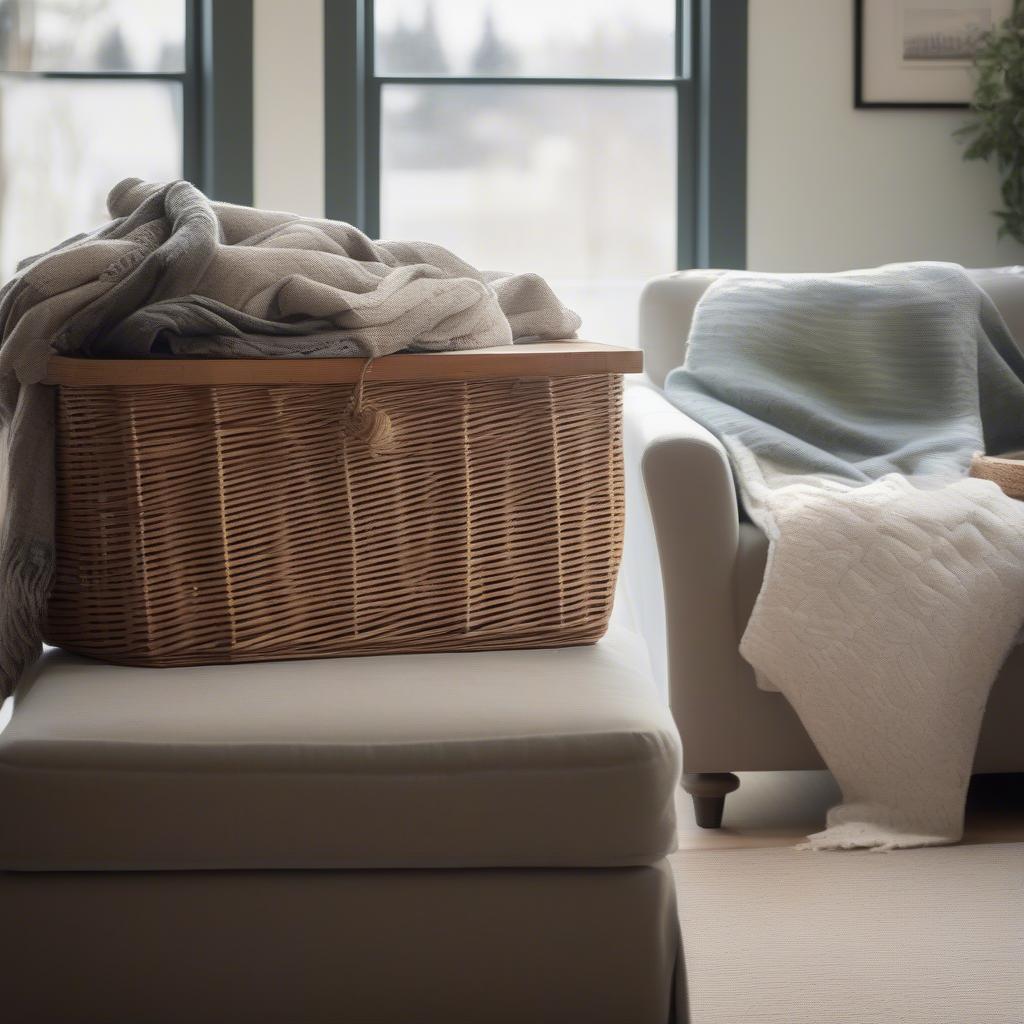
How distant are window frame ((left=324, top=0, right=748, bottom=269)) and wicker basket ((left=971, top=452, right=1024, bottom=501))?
1500 millimetres

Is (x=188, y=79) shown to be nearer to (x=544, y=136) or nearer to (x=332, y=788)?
(x=544, y=136)

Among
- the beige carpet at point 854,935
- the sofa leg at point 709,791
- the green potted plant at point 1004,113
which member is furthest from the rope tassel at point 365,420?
the green potted plant at point 1004,113

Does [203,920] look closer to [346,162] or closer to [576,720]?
[576,720]

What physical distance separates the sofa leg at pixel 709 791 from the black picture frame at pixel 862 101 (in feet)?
7.09

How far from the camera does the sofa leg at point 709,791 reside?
6.95 feet

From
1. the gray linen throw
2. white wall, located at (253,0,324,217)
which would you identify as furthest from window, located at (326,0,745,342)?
the gray linen throw

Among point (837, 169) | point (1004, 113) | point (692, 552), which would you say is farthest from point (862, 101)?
point (692, 552)

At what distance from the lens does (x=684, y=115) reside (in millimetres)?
3670

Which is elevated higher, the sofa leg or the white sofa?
the white sofa

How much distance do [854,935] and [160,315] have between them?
3.72 ft

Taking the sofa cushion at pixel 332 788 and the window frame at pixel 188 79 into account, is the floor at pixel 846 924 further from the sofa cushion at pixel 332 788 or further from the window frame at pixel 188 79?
the window frame at pixel 188 79

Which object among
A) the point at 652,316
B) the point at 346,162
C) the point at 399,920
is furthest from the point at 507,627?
Answer: the point at 346,162

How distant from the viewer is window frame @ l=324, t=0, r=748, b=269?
3.49m

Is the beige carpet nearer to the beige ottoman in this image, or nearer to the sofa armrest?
the sofa armrest
